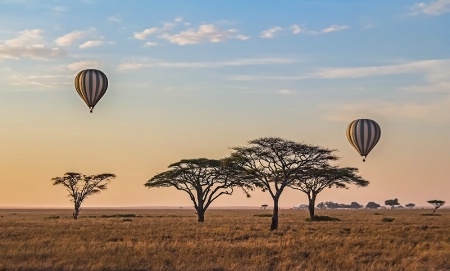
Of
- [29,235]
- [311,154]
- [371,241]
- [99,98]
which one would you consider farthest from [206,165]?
[371,241]

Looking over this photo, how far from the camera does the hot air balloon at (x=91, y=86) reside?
4597 cm

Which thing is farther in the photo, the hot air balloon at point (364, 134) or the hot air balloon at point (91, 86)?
the hot air balloon at point (364, 134)

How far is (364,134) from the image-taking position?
47.0m

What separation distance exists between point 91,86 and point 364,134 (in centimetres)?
2114

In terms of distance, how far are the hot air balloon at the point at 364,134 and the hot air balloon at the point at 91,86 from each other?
19.6m

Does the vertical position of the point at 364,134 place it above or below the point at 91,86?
below

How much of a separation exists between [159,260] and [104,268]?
271 cm

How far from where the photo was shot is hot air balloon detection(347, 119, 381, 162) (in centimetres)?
4694

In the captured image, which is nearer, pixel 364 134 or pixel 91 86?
pixel 91 86

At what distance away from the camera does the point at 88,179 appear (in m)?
92.0

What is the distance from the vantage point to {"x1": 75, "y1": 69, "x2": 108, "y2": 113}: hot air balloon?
1810 inches

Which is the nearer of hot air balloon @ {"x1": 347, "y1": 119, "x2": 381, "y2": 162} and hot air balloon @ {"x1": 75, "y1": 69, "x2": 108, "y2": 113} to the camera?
hot air balloon @ {"x1": 75, "y1": 69, "x2": 108, "y2": 113}

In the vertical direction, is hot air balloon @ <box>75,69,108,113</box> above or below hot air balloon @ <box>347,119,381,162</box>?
above

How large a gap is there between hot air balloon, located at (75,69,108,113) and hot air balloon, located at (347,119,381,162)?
19.6 meters
